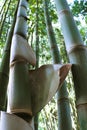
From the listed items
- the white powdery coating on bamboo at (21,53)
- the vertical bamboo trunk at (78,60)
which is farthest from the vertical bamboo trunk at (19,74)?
the vertical bamboo trunk at (78,60)

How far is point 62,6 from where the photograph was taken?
78cm

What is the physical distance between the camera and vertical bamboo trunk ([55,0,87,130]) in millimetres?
509

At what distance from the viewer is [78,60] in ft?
1.90

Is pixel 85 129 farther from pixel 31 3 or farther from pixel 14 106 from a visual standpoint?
pixel 31 3

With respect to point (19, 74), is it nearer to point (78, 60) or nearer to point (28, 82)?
point (28, 82)

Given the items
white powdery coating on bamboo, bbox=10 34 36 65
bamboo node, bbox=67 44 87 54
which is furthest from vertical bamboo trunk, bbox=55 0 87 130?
white powdery coating on bamboo, bbox=10 34 36 65

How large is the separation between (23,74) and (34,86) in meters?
0.04

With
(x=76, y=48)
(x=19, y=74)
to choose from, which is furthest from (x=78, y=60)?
(x=19, y=74)

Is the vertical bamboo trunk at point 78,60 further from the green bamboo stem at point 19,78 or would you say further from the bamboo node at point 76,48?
the green bamboo stem at point 19,78

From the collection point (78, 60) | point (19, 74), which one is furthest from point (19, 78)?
point (78, 60)

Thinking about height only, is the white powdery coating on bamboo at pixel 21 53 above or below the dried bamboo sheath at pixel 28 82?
above

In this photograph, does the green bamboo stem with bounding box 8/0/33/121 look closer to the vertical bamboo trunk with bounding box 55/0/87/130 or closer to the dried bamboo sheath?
the dried bamboo sheath

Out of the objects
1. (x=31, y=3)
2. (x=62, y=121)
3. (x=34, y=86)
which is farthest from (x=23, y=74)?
(x=31, y=3)

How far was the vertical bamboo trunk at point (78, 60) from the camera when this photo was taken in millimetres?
509
